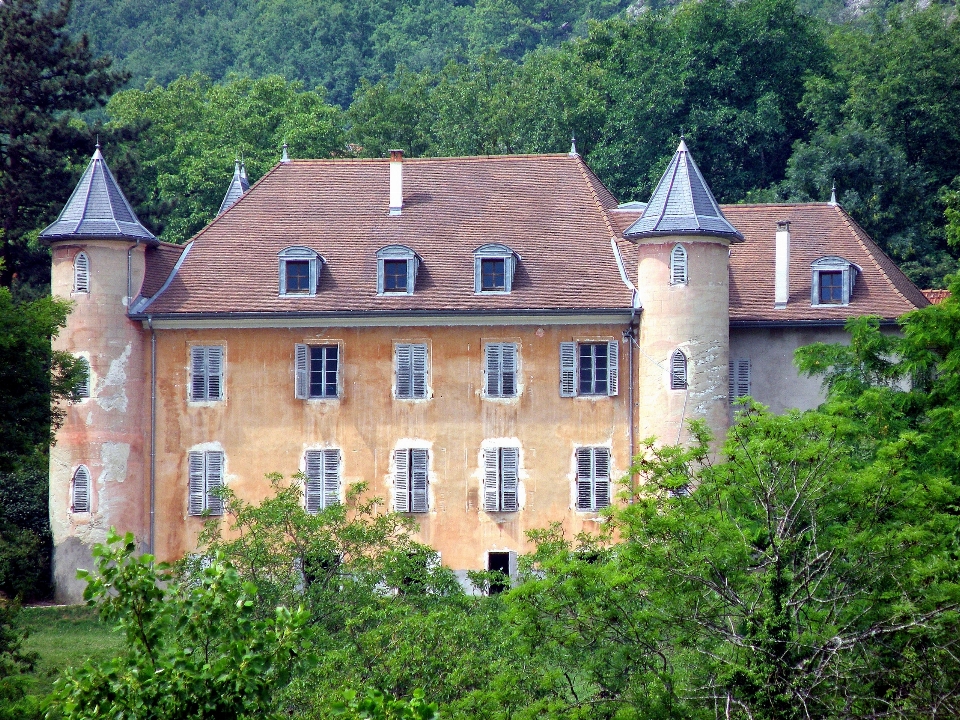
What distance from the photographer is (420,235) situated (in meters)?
49.6

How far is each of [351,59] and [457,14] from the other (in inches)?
305

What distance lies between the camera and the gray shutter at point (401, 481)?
47875mm

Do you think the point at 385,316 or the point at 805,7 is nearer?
the point at 385,316

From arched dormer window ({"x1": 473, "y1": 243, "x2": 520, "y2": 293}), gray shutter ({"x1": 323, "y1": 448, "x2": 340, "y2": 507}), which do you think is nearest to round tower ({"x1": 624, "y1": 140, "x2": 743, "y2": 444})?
arched dormer window ({"x1": 473, "y1": 243, "x2": 520, "y2": 293})

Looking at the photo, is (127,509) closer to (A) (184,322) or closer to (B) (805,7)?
(A) (184,322)

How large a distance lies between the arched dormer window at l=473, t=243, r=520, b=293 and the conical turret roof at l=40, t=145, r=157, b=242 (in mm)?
8267

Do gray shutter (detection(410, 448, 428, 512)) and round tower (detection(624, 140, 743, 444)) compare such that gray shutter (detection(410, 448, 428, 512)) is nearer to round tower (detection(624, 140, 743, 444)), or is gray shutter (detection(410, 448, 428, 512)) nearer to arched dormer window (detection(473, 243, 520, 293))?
arched dormer window (detection(473, 243, 520, 293))

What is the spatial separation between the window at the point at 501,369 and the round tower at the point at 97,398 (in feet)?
28.6

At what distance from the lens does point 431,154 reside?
72.3 m

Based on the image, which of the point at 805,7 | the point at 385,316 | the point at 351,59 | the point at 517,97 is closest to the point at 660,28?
the point at 517,97

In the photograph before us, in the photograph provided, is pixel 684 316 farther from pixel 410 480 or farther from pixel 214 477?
pixel 214 477

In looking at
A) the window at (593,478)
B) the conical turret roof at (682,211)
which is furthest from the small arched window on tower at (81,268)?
the conical turret roof at (682,211)

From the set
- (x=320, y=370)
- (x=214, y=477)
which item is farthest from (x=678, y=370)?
(x=214, y=477)

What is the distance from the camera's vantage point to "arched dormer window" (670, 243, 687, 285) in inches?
1837
